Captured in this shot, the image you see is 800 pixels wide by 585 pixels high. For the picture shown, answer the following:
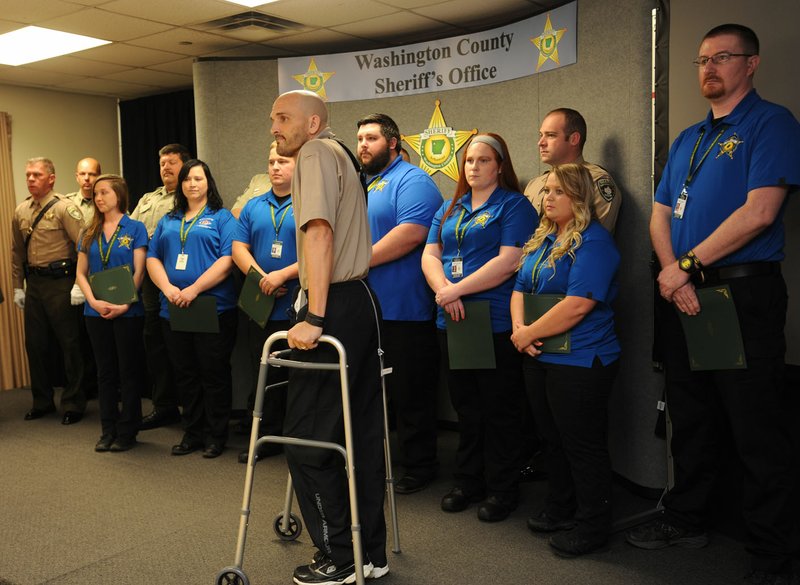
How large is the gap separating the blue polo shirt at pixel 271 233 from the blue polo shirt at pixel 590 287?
1616 mm

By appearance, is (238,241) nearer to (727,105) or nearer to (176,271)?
(176,271)

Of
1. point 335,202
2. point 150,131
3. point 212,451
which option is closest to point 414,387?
point 212,451

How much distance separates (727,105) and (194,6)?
325 centimetres

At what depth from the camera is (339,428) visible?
2.50 meters

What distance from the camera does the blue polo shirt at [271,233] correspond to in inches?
159

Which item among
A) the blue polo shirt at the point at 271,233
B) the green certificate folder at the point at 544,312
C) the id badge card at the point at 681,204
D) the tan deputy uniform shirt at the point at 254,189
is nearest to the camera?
the id badge card at the point at 681,204

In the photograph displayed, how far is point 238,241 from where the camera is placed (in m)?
4.24

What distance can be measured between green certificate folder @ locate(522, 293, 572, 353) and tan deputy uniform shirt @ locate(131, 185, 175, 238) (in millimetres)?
3025

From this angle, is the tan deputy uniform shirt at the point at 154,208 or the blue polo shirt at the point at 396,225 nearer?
the blue polo shirt at the point at 396,225

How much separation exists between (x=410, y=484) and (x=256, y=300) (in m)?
1.33

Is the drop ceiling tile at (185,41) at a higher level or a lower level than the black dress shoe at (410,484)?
higher

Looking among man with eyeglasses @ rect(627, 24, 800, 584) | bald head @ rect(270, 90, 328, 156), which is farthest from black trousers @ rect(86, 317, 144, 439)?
man with eyeglasses @ rect(627, 24, 800, 584)

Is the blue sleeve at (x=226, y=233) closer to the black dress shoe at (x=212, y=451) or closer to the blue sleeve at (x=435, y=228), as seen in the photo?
the black dress shoe at (x=212, y=451)

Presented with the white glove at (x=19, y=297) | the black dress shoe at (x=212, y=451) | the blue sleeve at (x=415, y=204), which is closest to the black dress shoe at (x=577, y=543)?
the blue sleeve at (x=415, y=204)
